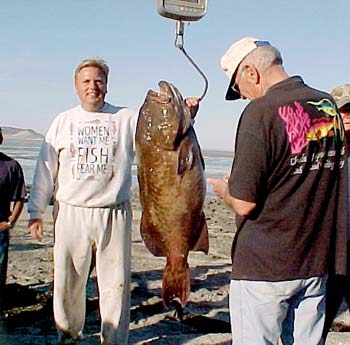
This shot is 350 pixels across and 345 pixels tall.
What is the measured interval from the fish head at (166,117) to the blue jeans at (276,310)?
865 millimetres

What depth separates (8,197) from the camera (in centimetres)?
552

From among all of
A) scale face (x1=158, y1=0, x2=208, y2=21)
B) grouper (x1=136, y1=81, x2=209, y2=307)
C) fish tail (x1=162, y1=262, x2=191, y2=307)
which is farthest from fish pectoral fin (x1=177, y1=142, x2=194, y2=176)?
scale face (x1=158, y1=0, x2=208, y2=21)

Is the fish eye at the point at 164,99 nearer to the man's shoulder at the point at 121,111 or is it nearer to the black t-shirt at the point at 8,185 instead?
the man's shoulder at the point at 121,111

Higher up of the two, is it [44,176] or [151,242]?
[44,176]

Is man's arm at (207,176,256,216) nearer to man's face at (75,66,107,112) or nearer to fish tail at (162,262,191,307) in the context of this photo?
fish tail at (162,262,191,307)

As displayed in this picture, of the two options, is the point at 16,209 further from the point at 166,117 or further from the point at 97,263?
the point at 166,117

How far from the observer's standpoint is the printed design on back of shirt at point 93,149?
15.1 ft

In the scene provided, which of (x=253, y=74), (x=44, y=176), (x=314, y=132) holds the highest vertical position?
(x=253, y=74)

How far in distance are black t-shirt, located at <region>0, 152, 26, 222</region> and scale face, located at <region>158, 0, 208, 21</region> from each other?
2.55m

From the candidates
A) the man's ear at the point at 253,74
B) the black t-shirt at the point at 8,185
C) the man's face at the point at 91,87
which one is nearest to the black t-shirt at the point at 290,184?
the man's ear at the point at 253,74

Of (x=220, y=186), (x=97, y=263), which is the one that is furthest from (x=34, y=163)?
(x=220, y=186)

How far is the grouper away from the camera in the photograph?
3424mm

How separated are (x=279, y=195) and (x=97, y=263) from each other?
214cm

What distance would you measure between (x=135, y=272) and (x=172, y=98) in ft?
17.1
